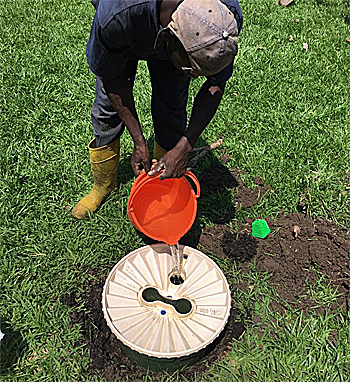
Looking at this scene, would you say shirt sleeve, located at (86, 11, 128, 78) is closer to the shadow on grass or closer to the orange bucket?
the orange bucket

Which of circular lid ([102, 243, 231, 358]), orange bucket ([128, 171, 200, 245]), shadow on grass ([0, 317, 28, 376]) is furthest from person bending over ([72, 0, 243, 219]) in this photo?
shadow on grass ([0, 317, 28, 376])

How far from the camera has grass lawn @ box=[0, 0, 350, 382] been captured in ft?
7.12

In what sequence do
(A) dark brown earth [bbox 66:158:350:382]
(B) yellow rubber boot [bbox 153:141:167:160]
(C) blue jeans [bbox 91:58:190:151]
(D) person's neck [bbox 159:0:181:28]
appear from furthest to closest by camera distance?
(B) yellow rubber boot [bbox 153:141:167:160] < (C) blue jeans [bbox 91:58:190:151] < (A) dark brown earth [bbox 66:158:350:382] < (D) person's neck [bbox 159:0:181:28]

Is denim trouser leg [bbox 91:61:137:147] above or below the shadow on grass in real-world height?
above

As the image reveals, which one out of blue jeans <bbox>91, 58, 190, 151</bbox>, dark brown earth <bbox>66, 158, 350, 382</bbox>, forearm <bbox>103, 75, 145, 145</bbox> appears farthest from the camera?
blue jeans <bbox>91, 58, 190, 151</bbox>

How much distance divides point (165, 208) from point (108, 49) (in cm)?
104

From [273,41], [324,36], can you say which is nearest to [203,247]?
[273,41]

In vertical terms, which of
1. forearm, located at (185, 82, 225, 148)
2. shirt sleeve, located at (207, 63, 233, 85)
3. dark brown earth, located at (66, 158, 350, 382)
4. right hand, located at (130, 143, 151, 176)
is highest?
shirt sleeve, located at (207, 63, 233, 85)

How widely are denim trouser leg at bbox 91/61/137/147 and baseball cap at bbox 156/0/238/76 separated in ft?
2.73

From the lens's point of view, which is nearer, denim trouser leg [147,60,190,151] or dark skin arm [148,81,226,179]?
dark skin arm [148,81,226,179]

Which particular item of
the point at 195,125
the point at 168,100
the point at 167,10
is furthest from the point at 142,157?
the point at 167,10

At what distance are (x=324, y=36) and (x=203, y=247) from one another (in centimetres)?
384

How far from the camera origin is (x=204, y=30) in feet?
4.76

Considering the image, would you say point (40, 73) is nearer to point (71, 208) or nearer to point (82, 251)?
point (71, 208)
